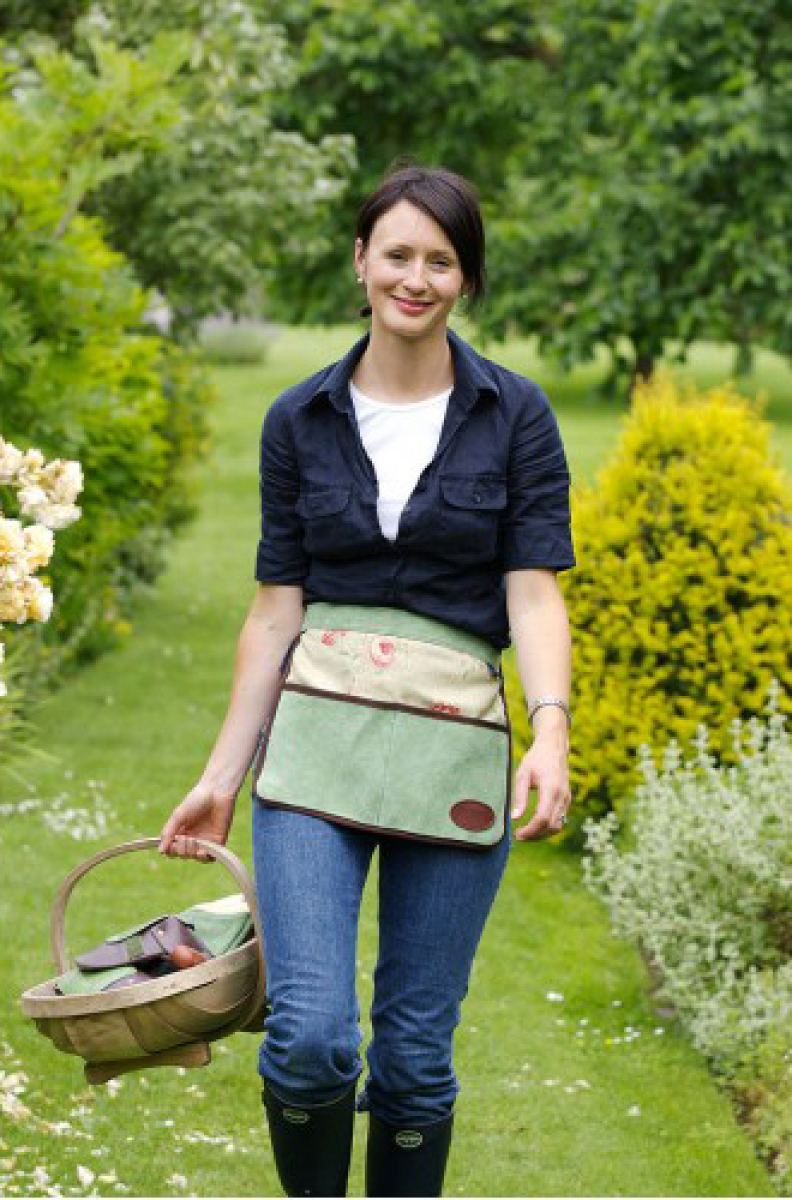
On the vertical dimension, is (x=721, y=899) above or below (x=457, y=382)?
below

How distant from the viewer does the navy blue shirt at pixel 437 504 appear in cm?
356

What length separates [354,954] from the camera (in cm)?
345

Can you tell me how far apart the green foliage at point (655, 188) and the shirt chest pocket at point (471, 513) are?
1384cm

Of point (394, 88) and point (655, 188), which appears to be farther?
point (394, 88)

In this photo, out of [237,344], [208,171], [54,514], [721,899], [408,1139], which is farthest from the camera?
[237,344]

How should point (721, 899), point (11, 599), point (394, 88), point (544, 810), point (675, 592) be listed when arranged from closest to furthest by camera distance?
point (544, 810) < point (11, 599) < point (721, 899) < point (675, 592) < point (394, 88)

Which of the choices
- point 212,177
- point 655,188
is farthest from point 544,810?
point 655,188

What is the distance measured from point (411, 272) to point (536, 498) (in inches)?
17.3

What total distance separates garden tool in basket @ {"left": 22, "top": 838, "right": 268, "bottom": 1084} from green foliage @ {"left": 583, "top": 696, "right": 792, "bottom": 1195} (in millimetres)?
1897

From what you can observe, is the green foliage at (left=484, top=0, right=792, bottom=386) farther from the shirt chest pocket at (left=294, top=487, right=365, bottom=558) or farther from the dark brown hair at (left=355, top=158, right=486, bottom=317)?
the shirt chest pocket at (left=294, top=487, right=365, bottom=558)

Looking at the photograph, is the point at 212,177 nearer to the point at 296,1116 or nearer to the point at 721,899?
the point at 721,899

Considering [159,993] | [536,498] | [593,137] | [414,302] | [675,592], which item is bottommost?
[593,137]

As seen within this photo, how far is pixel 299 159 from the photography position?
11875 millimetres

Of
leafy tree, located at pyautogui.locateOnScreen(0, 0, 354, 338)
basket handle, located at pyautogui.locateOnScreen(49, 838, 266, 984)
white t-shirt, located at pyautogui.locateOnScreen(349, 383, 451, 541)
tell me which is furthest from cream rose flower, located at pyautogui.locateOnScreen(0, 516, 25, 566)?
leafy tree, located at pyautogui.locateOnScreen(0, 0, 354, 338)
